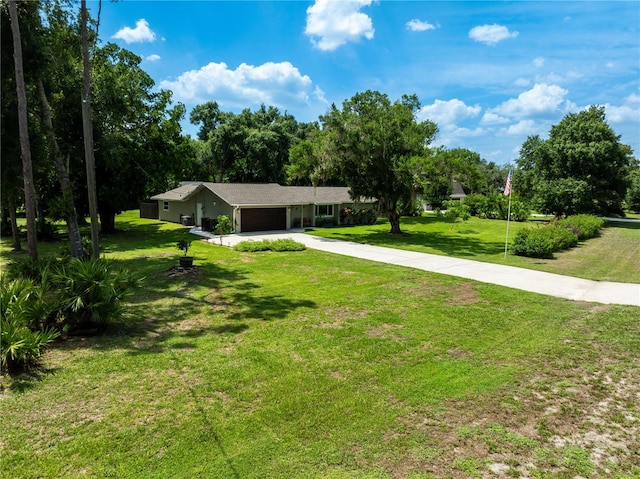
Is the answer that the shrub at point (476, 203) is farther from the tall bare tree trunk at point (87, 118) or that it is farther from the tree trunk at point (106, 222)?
the tall bare tree trunk at point (87, 118)

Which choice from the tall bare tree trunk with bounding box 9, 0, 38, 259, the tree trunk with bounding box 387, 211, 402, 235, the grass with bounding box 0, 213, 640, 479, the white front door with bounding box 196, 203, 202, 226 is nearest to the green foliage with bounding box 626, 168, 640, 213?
the tree trunk with bounding box 387, 211, 402, 235

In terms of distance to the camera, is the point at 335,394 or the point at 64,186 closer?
the point at 335,394

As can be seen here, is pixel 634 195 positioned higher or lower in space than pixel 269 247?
higher

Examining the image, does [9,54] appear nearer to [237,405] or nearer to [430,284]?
[237,405]

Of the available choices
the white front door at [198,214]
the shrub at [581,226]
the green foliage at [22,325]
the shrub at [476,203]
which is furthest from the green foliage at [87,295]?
the shrub at [476,203]

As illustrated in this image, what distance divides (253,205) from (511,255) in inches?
596

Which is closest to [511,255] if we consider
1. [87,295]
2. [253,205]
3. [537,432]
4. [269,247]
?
[269,247]

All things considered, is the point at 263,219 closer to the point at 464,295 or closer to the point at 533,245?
the point at 533,245

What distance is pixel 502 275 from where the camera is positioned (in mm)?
12414

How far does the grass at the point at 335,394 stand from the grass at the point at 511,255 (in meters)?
5.36

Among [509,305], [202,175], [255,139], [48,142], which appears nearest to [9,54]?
[48,142]

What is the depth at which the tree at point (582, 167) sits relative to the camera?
3086 centimetres

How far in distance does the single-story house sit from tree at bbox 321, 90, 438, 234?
18.1ft

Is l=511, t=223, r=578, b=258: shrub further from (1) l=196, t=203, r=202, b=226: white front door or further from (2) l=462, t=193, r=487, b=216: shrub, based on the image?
(1) l=196, t=203, r=202, b=226: white front door
